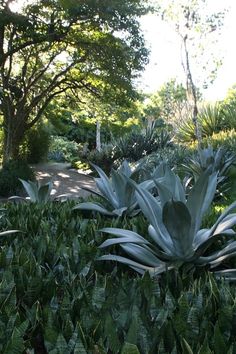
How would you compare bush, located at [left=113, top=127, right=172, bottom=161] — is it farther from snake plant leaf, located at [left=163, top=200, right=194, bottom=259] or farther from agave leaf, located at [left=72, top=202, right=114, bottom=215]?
snake plant leaf, located at [left=163, top=200, right=194, bottom=259]

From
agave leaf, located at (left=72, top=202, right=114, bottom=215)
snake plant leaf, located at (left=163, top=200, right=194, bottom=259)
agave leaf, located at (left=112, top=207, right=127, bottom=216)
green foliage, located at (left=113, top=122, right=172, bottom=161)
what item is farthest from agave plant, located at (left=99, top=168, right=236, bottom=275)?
green foliage, located at (left=113, top=122, right=172, bottom=161)

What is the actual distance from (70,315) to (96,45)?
583 inches

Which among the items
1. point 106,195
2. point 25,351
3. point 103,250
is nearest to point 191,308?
point 25,351

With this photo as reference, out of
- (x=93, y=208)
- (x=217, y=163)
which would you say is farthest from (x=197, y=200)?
(x=217, y=163)

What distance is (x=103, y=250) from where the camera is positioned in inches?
115

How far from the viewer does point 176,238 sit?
2.70 meters

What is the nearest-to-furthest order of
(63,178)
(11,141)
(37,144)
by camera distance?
(63,178) < (11,141) < (37,144)

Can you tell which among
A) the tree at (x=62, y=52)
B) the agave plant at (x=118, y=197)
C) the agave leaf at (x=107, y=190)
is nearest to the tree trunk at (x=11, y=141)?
the tree at (x=62, y=52)

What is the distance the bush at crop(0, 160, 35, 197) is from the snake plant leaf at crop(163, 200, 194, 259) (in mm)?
12959

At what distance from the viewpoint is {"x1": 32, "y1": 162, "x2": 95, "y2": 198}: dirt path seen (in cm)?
1598

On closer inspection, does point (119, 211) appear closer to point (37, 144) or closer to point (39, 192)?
point (39, 192)

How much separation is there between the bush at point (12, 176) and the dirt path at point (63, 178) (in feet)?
3.61

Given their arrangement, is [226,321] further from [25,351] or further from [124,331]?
[25,351]

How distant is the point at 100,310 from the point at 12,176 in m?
14.2
